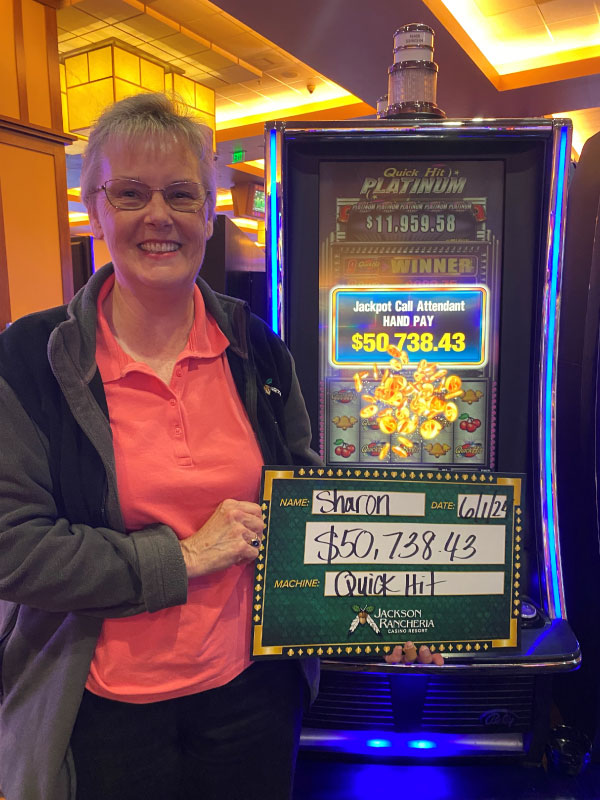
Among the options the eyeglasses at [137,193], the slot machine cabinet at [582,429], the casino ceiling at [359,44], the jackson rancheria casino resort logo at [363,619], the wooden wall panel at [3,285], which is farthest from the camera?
the casino ceiling at [359,44]

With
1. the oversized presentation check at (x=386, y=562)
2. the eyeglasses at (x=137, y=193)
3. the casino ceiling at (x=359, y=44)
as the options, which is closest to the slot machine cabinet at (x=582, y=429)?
the oversized presentation check at (x=386, y=562)

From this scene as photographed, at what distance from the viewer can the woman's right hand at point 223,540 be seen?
0.95 m

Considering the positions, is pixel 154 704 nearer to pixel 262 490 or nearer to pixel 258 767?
pixel 258 767

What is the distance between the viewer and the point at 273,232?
1.46 meters

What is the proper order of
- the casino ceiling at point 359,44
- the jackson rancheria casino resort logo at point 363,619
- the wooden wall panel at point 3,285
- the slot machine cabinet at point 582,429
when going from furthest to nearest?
the casino ceiling at point 359,44, the wooden wall panel at point 3,285, the slot machine cabinet at point 582,429, the jackson rancheria casino resort logo at point 363,619

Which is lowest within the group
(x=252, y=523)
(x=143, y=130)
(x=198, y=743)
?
(x=198, y=743)

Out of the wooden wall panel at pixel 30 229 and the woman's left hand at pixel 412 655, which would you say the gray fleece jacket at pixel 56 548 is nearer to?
the woman's left hand at pixel 412 655

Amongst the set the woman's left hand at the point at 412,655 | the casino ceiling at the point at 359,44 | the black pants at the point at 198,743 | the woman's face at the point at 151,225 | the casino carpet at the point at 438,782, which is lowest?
the casino carpet at the point at 438,782

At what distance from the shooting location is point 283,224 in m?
1.46

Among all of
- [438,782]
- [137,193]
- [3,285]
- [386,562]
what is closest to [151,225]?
[137,193]

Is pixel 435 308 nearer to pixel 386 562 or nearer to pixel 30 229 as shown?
pixel 386 562

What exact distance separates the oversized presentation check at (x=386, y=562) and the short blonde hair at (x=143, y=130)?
570 millimetres

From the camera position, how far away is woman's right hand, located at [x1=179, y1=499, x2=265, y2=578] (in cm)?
95

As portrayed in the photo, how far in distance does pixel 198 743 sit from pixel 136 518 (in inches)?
15.9
